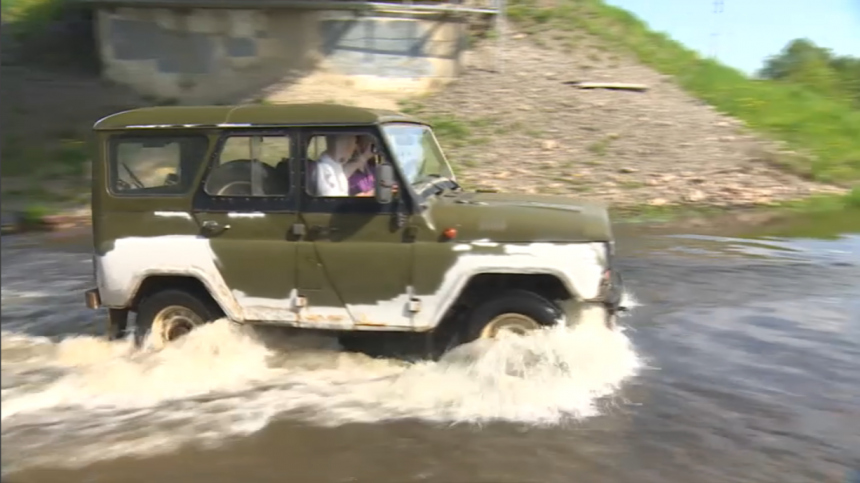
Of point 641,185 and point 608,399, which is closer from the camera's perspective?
point 608,399

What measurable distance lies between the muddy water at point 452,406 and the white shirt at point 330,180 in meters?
1.35

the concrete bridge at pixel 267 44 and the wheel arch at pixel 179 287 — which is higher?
the concrete bridge at pixel 267 44

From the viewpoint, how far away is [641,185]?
15.8 m

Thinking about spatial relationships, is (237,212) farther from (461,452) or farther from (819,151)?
(819,151)

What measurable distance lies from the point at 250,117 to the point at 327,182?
0.79m

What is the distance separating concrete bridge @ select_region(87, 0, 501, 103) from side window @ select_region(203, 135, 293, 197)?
13418mm

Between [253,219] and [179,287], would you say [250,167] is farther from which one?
[179,287]

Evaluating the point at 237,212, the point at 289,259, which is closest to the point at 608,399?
the point at 289,259

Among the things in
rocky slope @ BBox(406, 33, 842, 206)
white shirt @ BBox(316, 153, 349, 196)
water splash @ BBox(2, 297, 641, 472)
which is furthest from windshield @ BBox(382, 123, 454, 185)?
rocky slope @ BBox(406, 33, 842, 206)

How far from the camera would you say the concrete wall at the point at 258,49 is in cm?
1888

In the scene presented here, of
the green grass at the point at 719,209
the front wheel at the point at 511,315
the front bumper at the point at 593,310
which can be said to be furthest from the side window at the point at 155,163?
the green grass at the point at 719,209

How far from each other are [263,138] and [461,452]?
2735 millimetres

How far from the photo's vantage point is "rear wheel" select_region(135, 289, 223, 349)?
637 cm

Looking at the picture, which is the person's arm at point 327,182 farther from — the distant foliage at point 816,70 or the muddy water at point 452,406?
the distant foliage at point 816,70
